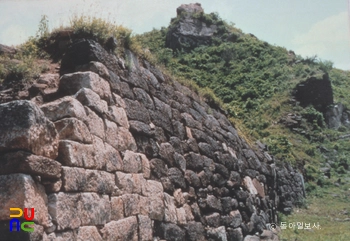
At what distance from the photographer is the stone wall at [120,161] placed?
3162 mm

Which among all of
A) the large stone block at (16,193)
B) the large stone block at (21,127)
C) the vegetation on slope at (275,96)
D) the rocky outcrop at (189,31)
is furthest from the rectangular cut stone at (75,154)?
the rocky outcrop at (189,31)

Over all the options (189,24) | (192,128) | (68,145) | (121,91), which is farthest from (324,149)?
(68,145)

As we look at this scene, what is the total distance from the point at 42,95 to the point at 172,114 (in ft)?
8.44

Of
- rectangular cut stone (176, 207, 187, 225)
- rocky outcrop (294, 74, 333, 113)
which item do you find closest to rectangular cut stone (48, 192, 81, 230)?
rectangular cut stone (176, 207, 187, 225)

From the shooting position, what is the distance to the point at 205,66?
85.0 feet

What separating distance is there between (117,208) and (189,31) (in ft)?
80.6

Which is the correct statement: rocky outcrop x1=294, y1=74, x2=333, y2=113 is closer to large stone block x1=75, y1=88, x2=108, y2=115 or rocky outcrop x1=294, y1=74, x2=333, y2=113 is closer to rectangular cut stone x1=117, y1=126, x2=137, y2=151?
rectangular cut stone x1=117, y1=126, x2=137, y2=151

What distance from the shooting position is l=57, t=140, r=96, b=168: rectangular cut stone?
12.0 feet

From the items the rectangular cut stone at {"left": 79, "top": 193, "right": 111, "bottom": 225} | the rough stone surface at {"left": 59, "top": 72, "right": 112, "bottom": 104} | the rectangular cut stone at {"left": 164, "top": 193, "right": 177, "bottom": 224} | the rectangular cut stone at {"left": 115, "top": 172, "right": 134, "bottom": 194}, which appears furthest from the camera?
the rectangular cut stone at {"left": 164, "top": 193, "right": 177, "bottom": 224}

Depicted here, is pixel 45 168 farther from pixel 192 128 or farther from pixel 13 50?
pixel 192 128

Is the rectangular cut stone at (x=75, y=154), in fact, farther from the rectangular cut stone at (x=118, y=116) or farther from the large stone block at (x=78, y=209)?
the rectangular cut stone at (x=118, y=116)

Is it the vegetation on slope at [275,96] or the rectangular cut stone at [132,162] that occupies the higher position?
the vegetation on slope at [275,96]

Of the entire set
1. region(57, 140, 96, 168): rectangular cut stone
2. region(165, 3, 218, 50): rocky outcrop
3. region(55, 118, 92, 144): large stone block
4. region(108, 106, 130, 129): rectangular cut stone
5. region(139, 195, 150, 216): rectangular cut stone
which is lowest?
region(139, 195, 150, 216): rectangular cut stone

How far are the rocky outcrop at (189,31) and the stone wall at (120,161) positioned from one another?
19.3m
